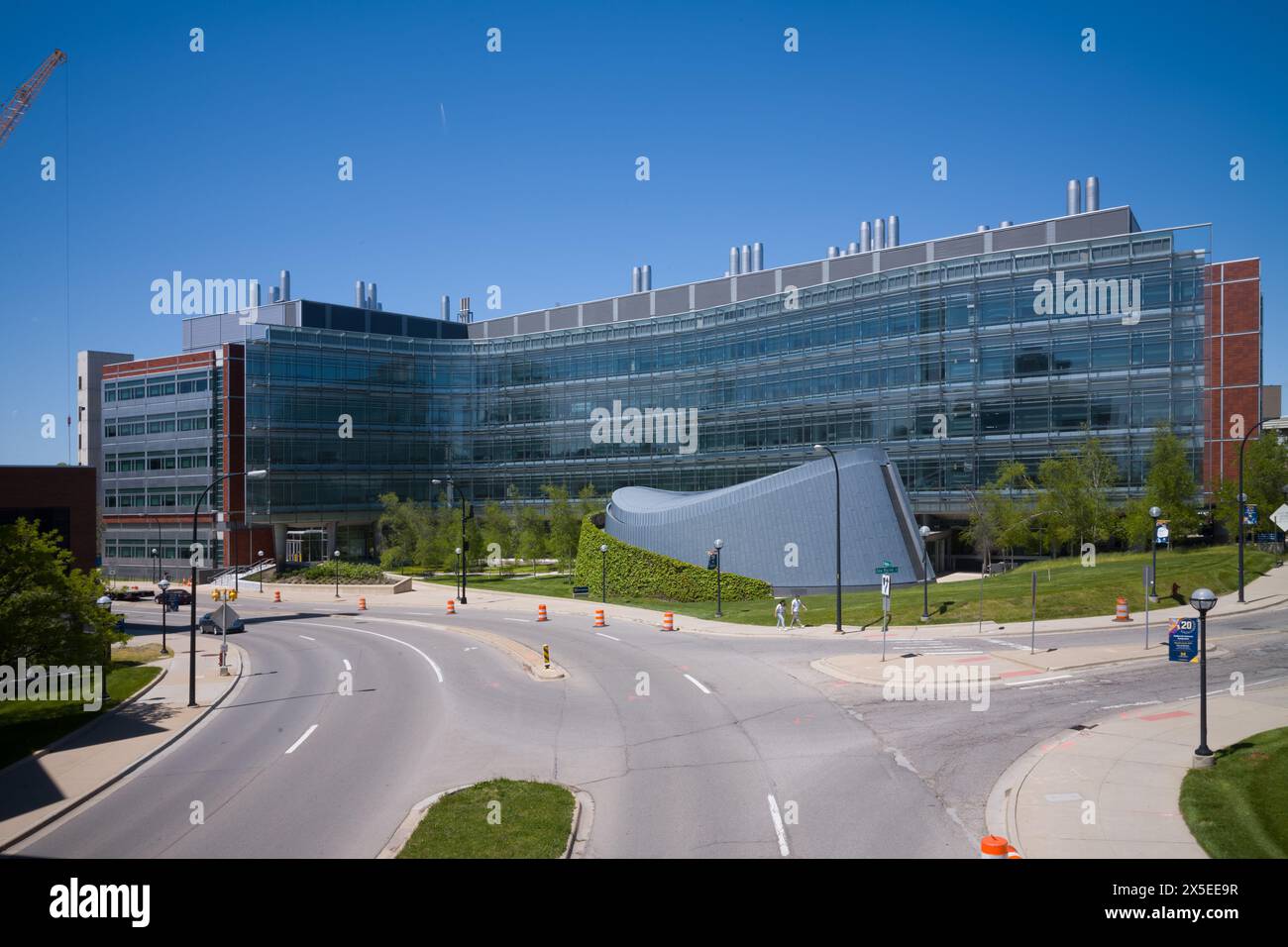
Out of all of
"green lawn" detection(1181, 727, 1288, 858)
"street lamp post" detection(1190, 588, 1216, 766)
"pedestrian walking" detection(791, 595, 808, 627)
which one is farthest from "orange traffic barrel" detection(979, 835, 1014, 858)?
"pedestrian walking" detection(791, 595, 808, 627)

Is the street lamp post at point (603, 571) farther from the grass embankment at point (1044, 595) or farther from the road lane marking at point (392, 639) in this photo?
the road lane marking at point (392, 639)

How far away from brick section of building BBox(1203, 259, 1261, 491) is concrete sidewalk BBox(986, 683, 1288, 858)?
1881 inches

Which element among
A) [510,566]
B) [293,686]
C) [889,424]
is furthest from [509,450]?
[293,686]

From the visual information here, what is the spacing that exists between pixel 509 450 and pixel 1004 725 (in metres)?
71.2

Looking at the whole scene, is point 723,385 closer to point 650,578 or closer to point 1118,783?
point 650,578

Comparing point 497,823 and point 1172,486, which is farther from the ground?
point 1172,486

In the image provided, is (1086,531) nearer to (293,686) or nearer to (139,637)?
(293,686)

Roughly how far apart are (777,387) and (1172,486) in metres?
30.2

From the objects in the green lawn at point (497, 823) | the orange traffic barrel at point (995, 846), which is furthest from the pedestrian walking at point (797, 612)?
the orange traffic barrel at point (995, 846)

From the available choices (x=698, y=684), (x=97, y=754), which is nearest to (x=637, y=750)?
(x=698, y=684)

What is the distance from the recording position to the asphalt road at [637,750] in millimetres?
12102

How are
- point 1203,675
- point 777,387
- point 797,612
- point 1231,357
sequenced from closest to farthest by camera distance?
point 1203,675 → point 797,612 → point 1231,357 → point 777,387

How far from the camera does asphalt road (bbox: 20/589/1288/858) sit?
1210 centimetres

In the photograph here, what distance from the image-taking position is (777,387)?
69062mm
